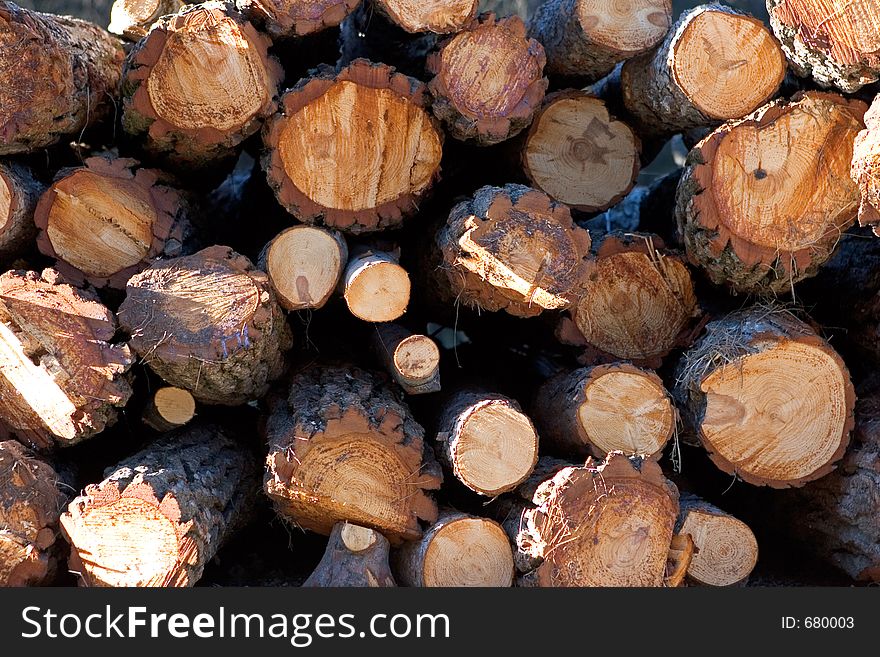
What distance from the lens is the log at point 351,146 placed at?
241 cm

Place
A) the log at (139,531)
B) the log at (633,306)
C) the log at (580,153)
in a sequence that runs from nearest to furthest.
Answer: the log at (139,531), the log at (633,306), the log at (580,153)

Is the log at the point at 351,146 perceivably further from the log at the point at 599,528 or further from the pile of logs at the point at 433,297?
the log at the point at 599,528

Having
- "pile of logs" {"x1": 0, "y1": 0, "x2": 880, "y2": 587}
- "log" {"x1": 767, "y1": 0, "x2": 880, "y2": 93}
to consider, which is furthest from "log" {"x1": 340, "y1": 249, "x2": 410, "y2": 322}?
"log" {"x1": 767, "y1": 0, "x2": 880, "y2": 93}

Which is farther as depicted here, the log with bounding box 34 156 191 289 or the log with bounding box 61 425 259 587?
the log with bounding box 34 156 191 289

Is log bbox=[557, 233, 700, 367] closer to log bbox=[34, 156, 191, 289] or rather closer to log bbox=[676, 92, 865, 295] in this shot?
log bbox=[676, 92, 865, 295]

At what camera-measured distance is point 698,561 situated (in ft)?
7.65

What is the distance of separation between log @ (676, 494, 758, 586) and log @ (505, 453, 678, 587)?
0.52ft

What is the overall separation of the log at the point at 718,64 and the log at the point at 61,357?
1.76 metres

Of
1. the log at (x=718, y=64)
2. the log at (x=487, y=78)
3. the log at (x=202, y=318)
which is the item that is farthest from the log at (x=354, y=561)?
the log at (x=718, y=64)

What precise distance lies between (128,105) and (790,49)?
6.25 ft

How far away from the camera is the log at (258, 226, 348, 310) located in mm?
2324

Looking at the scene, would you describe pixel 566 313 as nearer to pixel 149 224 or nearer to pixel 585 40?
pixel 585 40

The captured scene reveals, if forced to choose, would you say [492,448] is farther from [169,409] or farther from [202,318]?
[169,409]

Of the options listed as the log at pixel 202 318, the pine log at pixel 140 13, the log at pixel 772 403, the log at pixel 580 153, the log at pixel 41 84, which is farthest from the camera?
the pine log at pixel 140 13
